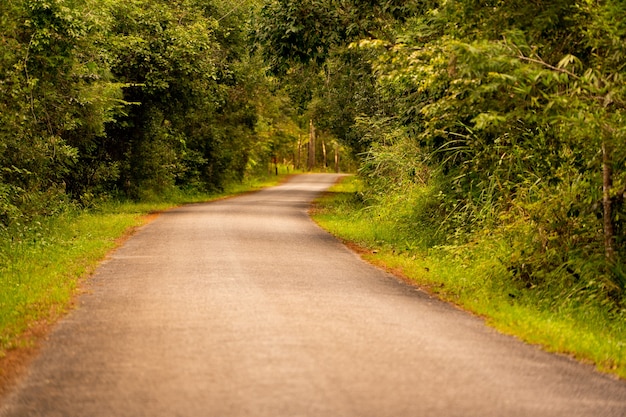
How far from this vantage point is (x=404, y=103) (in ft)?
69.3

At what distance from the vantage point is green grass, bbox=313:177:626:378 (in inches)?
380

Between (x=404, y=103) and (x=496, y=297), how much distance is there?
9058 mm

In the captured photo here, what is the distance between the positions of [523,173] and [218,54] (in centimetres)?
2687

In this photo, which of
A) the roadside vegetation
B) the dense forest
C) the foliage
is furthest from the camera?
the dense forest

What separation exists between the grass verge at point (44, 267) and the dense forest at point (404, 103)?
0.90 meters

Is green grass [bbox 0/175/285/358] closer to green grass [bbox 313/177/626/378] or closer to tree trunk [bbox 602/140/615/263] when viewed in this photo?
green grass [bbox 313/177/626/378]

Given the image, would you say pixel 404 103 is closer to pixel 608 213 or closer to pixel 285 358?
pixel 608 213

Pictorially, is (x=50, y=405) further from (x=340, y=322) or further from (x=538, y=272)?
(x=538, y=272)

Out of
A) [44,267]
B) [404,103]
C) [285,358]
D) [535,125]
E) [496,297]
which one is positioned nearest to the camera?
[285,358]

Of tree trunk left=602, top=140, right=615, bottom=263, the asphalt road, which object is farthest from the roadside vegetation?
the asphalt road

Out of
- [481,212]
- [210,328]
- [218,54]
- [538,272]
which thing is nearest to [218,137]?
[218,54]

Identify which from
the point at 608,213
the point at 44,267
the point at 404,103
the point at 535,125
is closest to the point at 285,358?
the point at 608,213

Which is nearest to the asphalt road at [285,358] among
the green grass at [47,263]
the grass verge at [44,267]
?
the grass verge at [44,267]

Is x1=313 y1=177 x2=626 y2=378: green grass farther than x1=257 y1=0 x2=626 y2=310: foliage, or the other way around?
x1=257 y1=0 x2=626 y2=310: foliage
